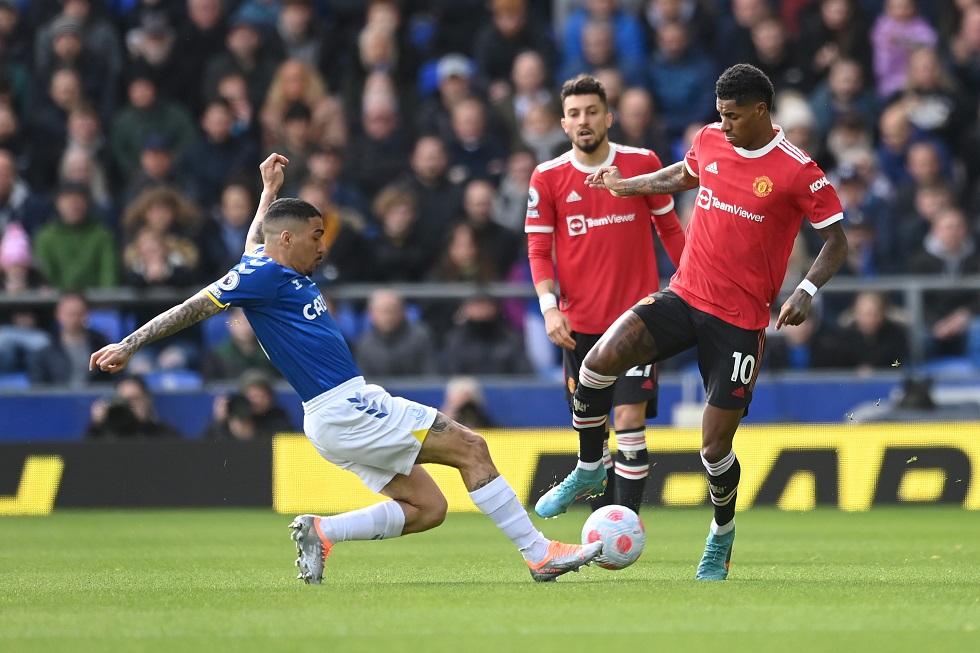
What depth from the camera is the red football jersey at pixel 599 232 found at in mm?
10352

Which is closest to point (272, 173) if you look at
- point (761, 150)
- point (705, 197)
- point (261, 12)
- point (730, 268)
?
point (705, 197)

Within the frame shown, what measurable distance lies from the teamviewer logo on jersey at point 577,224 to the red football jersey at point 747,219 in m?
1.47

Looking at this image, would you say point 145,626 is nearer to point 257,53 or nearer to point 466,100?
point 466,100

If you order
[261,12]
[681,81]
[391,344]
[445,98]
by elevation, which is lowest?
[391,344]

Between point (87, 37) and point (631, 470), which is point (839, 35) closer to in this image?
point (87, 37)

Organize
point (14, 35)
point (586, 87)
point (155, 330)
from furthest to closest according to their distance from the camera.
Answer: point (14, 35)
point (586, 87)
point (155, 330)

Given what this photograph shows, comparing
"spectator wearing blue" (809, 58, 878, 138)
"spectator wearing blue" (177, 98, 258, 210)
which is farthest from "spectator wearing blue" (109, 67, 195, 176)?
"spectator wearing blue" (809, 58, 878, 138)

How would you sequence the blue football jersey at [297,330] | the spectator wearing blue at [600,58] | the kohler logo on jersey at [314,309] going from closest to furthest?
the blue football jersey at [297,330] → the kohler logo on jersey at [314,309] → the spectator wearing blue at [600,58]

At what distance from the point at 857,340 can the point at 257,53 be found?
7.65 meters

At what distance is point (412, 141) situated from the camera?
18.3m

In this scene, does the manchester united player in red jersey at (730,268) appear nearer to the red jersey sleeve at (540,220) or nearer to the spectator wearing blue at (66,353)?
the red jersey sleeve at (540,220)

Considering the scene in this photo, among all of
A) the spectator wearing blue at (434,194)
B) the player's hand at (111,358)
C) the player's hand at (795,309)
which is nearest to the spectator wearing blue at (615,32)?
the spectator wearing blue at (434,194)

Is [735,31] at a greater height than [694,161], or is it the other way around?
[735,31]

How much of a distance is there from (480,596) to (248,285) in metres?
1.90
